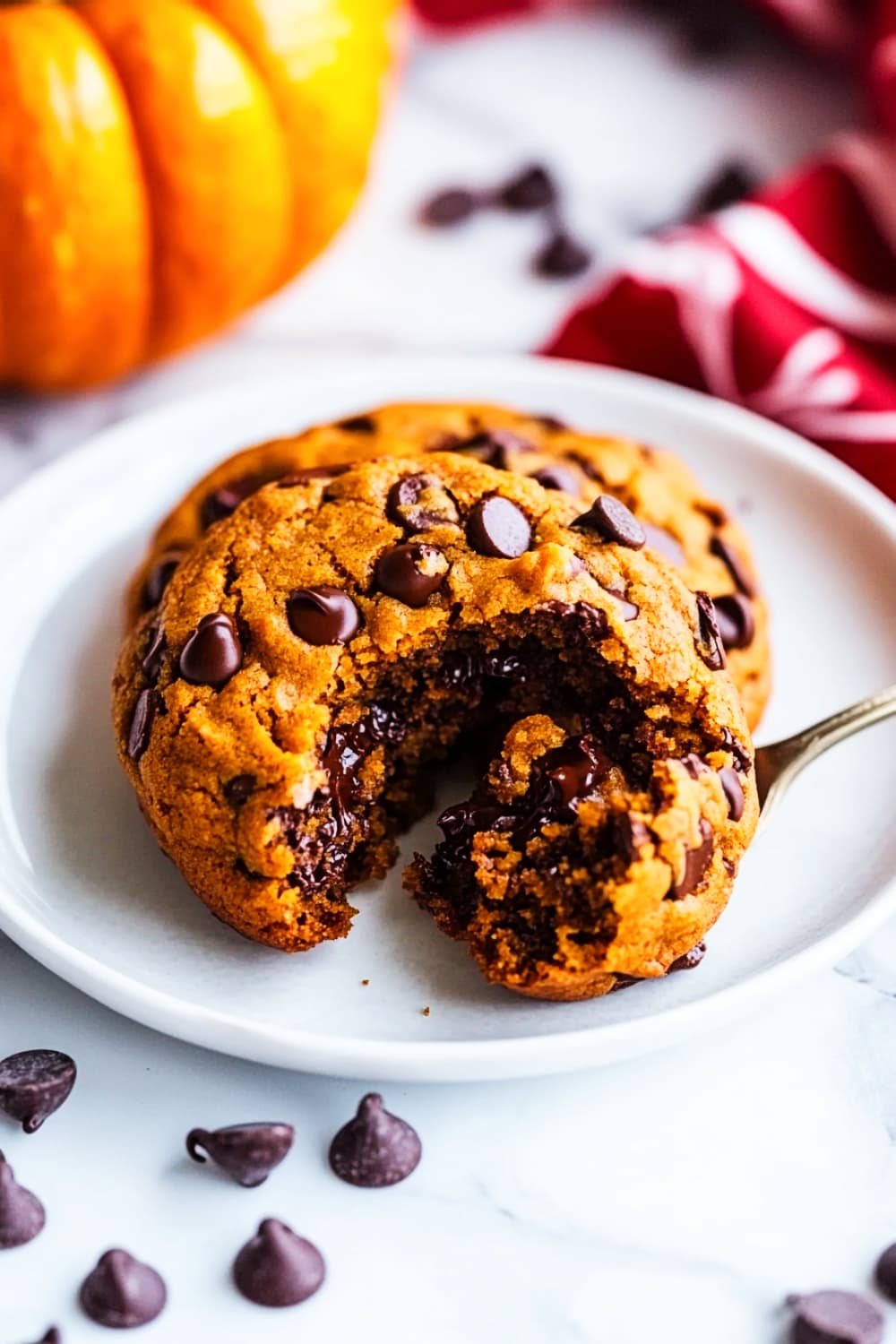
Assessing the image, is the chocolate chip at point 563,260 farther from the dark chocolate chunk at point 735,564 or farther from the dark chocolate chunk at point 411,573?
the dark chocolate chunk at point 411,573

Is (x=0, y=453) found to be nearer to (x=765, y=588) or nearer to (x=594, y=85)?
(x=765, y=588)

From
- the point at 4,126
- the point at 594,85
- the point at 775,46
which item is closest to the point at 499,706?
the point at 4,126

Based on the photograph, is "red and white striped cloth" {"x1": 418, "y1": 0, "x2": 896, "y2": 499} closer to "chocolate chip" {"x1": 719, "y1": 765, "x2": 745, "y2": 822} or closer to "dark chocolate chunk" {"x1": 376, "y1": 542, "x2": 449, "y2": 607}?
"chocolate chip" {"x1": 719, "y1": 765, "x2": 745, "y2": 822}

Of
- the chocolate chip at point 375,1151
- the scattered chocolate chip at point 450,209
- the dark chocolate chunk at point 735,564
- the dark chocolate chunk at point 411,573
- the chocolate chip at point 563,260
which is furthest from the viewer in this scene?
the scattered chocolate chip at point 450,209

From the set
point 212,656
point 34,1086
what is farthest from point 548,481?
point 34,1086

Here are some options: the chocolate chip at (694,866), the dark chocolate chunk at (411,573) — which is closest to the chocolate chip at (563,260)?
the dark chocolate chunk at (411,573)
